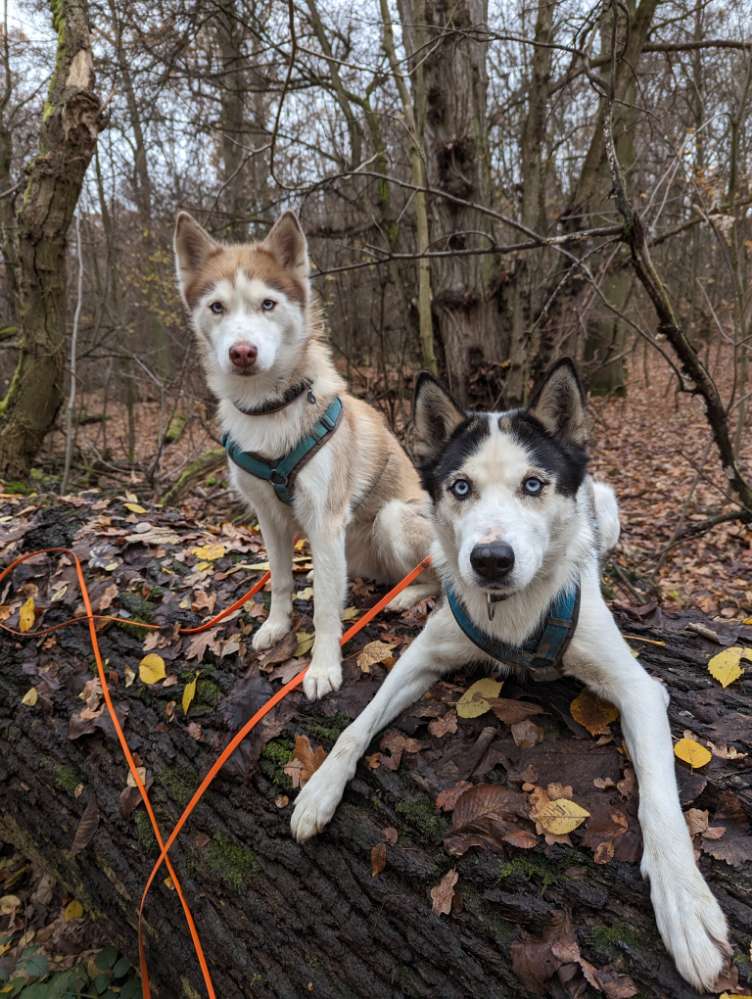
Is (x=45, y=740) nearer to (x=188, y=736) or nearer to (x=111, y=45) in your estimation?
(x=188, y=736)

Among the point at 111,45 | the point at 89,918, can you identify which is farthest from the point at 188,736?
the point at 111,45

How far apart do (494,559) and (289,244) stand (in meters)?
2.24

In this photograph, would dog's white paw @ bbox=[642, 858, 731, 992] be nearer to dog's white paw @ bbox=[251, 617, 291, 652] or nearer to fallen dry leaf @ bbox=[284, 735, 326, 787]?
fallen dry leaf @ bbox=[284, 735, 326, 787]

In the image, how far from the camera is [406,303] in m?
8.30

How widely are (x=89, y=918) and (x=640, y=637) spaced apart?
124 inches

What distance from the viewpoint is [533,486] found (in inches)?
87.3

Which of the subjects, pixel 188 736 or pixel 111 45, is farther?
pixel 111 45

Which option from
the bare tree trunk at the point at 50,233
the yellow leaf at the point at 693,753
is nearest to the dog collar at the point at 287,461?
the yellow leaf at the point at 693,753

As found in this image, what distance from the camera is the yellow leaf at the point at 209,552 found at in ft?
12.9

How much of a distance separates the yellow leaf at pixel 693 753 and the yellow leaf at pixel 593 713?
0.22 metres

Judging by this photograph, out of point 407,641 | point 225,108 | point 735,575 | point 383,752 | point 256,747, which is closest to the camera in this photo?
point 383,752

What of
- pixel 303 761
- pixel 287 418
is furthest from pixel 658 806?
pixel 287 418

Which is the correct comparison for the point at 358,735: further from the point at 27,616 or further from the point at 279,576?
the point at 27,616

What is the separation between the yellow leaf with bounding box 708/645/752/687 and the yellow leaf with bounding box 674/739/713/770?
1.47 feet
